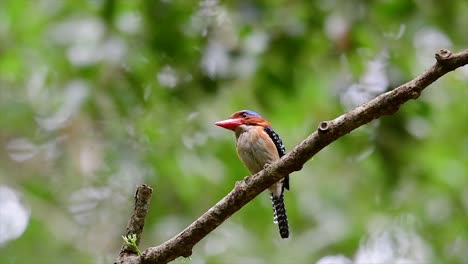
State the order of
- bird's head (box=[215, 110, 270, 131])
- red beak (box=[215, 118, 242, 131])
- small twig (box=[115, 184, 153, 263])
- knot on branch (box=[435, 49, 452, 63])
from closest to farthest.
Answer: knot on branch (box=[435, 49, 452, 63]) < small twig (box=[115, 184, 153, 263]) < red beak (box=[215, 118, 242, 131]) < bird's head (box=[215, 110, 270, 131])

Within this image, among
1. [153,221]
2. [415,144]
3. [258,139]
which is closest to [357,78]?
[415,144]

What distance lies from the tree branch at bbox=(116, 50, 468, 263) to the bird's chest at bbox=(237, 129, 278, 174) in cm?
124

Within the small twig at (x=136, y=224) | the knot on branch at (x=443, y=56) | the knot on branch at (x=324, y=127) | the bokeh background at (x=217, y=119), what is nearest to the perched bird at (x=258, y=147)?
the bokeh background at (x=217, y=119)

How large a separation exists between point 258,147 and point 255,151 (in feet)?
0.11

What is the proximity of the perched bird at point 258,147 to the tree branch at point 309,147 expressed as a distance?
114 cm

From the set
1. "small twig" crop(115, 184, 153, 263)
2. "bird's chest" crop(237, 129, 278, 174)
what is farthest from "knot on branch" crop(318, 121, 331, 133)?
"bird's chest" crop(237, 129, 278, 174)

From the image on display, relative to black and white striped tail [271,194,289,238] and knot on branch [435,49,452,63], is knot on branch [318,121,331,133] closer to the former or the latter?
knot on branch [435,49,452,63]

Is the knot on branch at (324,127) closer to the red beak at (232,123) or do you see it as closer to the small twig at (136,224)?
the small twig at (136,224)

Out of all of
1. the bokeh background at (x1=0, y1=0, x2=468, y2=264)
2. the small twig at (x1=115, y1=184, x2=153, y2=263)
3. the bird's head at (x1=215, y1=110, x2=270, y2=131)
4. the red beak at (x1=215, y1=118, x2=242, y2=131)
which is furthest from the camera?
the bokeh background at (x1=0, y1=0, x2=468, y2=264)

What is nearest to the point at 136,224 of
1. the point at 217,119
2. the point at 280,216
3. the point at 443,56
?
the point at 443,56

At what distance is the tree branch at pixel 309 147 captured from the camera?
87.1 inches

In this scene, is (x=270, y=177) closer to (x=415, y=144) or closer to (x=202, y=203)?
(x=415, y=144)

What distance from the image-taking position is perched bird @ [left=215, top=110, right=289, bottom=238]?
3713 millimetres

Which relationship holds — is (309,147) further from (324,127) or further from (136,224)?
(136,224)
